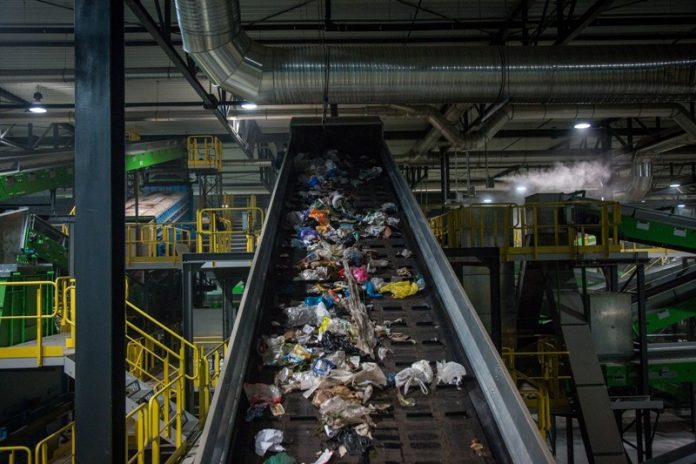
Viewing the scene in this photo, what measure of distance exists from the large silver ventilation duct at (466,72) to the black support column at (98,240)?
2.51 metres

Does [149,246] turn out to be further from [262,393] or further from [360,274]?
[262,393]

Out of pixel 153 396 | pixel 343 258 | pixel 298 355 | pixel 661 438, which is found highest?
pixel 343 258

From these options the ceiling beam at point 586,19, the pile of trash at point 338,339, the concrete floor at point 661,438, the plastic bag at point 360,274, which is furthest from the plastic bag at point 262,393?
the concrete floor at point 661,438

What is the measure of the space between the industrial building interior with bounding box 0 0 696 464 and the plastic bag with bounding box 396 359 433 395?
0.6 inches

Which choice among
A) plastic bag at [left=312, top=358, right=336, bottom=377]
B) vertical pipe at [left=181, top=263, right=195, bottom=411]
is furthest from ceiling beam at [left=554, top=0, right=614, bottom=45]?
vertical pipe at [left=181, top=263, right=195, bottom=411]

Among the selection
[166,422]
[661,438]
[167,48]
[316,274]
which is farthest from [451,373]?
[661,438]

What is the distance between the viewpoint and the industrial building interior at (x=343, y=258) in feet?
10.6

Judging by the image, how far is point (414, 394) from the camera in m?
3.37

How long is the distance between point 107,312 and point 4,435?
16.3 feet

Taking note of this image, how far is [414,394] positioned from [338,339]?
2.73 feet

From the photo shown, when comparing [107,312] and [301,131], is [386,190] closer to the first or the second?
[301,131]

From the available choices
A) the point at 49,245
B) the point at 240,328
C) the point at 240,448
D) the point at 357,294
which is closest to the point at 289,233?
the point at 357,294

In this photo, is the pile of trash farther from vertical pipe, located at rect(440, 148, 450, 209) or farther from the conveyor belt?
vertical pipe, located at rect(440, 148, 450, 209)

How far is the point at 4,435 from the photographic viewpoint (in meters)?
6.37
